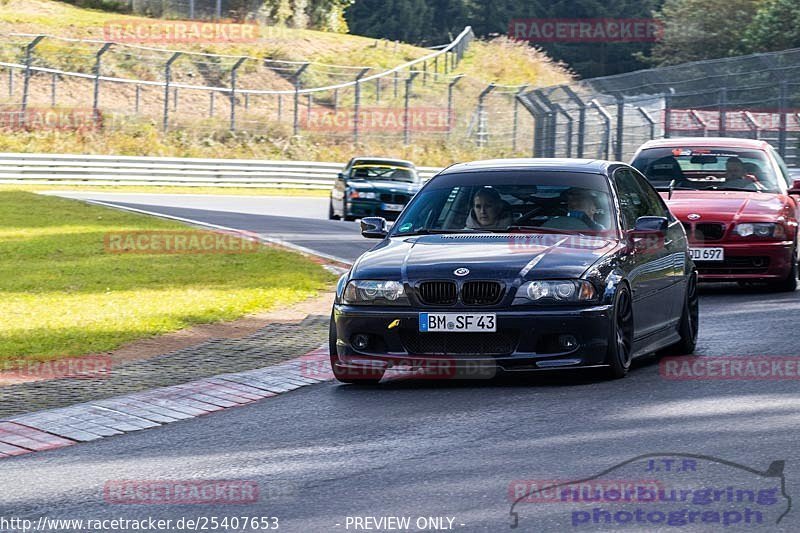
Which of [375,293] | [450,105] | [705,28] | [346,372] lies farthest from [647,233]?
[705,28]

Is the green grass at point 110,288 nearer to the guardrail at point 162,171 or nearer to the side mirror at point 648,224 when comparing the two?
the side mirror at point 648,224

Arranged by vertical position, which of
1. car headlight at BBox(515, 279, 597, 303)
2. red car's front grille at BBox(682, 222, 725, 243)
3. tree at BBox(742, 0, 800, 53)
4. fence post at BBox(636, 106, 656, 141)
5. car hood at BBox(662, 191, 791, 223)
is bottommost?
red car's front grille at BBox(682, 222, 725, 243)

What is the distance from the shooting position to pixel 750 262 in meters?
14.6

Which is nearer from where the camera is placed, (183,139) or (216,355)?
(216,355)

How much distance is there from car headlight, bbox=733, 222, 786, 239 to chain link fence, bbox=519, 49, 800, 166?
1295 centimetres

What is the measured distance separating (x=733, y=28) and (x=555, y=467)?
74890 mm

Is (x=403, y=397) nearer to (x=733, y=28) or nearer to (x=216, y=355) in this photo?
(x=216, y=355)

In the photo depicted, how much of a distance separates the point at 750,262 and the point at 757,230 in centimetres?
33

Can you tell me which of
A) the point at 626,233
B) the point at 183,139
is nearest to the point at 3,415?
the point at 626,233

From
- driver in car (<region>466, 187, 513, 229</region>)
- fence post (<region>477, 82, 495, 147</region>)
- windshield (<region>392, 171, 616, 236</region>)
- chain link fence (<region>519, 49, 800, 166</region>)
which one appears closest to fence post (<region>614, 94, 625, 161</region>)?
chain link fence (<region>519, 49, 800, 166</region>)

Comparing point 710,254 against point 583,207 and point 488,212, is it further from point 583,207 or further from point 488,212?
point 488,212

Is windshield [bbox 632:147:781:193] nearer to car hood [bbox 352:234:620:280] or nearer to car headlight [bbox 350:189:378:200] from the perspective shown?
car hood [bbox 352:234:620:280]

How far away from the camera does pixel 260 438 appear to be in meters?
7.69

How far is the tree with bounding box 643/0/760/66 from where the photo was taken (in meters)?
78.2
